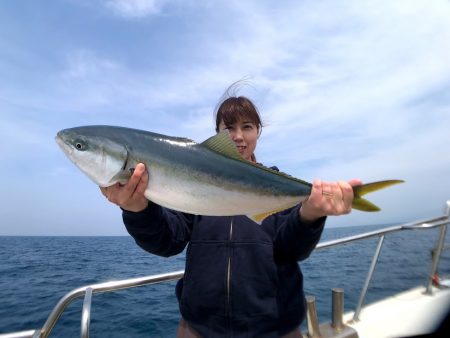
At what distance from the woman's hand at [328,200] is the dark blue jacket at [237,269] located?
0.32ft

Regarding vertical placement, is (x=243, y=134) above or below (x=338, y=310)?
above

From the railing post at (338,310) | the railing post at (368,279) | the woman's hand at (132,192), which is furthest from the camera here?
the railing post at (368,279)

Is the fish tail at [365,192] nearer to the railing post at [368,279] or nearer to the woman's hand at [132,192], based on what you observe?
the woman's hand at [132,192]

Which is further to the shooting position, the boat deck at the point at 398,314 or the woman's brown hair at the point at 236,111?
the boat deck at the point at 398,314

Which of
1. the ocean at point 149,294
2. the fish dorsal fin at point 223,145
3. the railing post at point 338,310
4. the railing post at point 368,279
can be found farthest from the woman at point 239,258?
the railing post at point 368,279

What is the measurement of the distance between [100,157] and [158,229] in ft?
2.54

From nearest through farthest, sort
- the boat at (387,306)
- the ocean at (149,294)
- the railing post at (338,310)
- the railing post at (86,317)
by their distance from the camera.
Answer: the railing post at (86,317) < the boat at (387,306) < the railing post at (338,310) < the ocean at (149,294)

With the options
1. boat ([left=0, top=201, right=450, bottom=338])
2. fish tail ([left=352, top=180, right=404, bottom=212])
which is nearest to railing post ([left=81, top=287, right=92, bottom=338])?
boat ([left=0, top=201, right=450, bottom=338])

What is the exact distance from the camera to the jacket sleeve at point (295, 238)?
8.14ft

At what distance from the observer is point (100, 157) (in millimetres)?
2453

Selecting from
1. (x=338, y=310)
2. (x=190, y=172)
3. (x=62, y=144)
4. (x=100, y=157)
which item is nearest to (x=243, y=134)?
(x=190, y=172)

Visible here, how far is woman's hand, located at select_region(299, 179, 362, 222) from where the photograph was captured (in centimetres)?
246

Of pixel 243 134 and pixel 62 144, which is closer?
pixel 62 144

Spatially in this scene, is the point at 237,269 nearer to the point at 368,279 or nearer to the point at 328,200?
the point at 328,200
